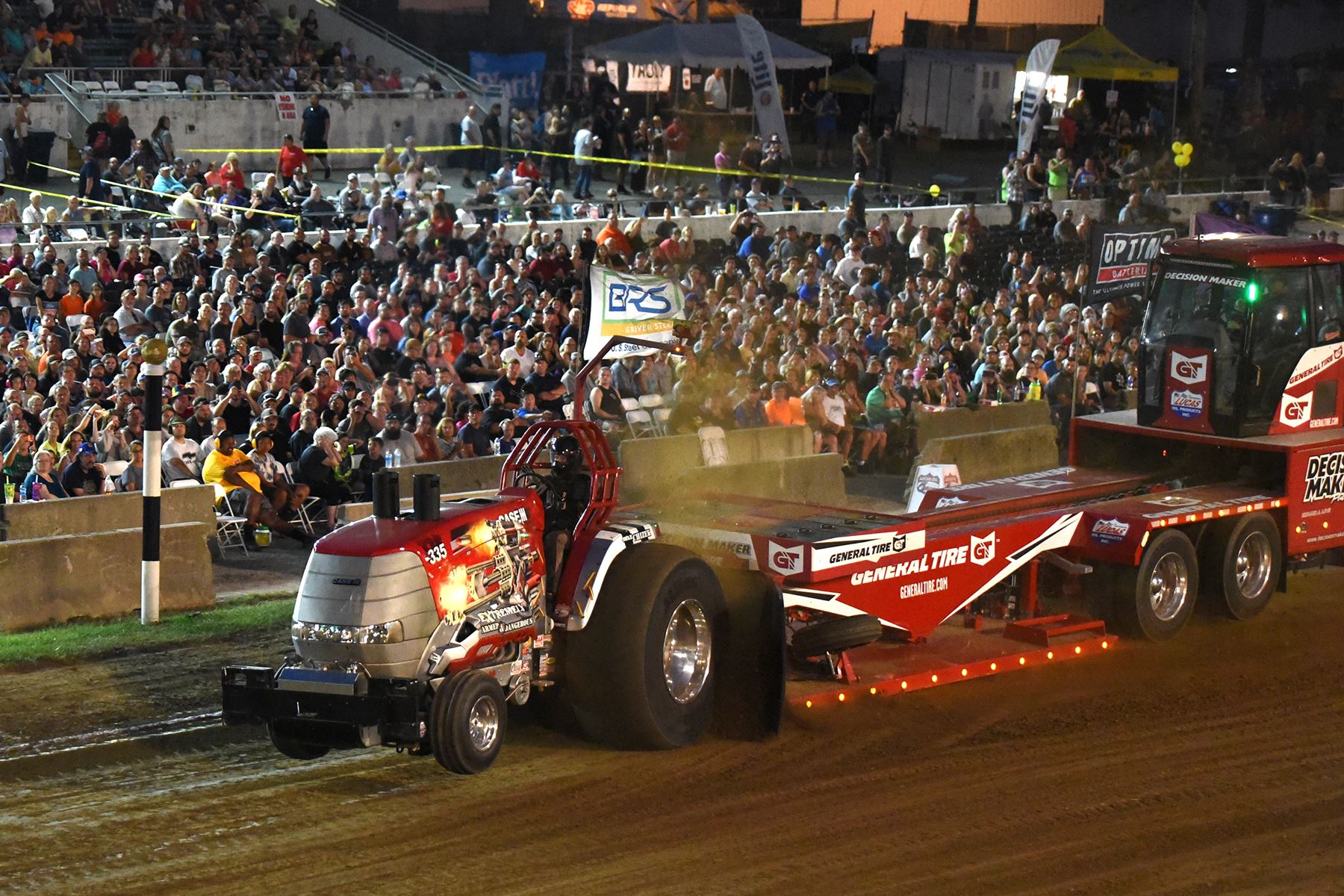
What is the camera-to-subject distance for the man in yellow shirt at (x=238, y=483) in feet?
51.0

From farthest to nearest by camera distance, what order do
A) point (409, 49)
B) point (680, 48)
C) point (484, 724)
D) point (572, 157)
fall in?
point (409, 49) → point (680, 48) → point (572, 157) → point (484, 724)

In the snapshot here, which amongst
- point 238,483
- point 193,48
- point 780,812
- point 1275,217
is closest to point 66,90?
point 193,48

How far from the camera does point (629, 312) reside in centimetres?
1091

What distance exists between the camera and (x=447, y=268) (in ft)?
77.4

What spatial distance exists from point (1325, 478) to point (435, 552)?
8024mm

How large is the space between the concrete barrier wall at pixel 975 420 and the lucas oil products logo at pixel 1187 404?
5054 millimetres

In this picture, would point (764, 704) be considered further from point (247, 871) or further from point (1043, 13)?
point (1043, 13)

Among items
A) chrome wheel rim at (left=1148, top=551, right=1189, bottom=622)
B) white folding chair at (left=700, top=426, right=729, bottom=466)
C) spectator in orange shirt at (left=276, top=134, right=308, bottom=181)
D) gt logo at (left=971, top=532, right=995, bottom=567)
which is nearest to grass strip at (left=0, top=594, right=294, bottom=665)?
gt logo at (left=971, top=532, right=995, bottom=567)

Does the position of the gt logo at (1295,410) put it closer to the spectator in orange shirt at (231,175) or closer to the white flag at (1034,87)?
the spectator in orange shirt at (231,175)

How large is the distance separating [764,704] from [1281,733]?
3109mm

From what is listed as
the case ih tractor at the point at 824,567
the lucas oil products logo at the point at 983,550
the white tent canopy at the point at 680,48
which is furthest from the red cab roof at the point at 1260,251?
the white tent canopy at the point at 680,48

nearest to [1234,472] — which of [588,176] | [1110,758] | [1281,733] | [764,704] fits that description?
[1281,733]

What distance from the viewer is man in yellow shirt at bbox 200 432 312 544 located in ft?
51.0

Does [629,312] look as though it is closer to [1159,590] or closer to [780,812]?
[780,812]
